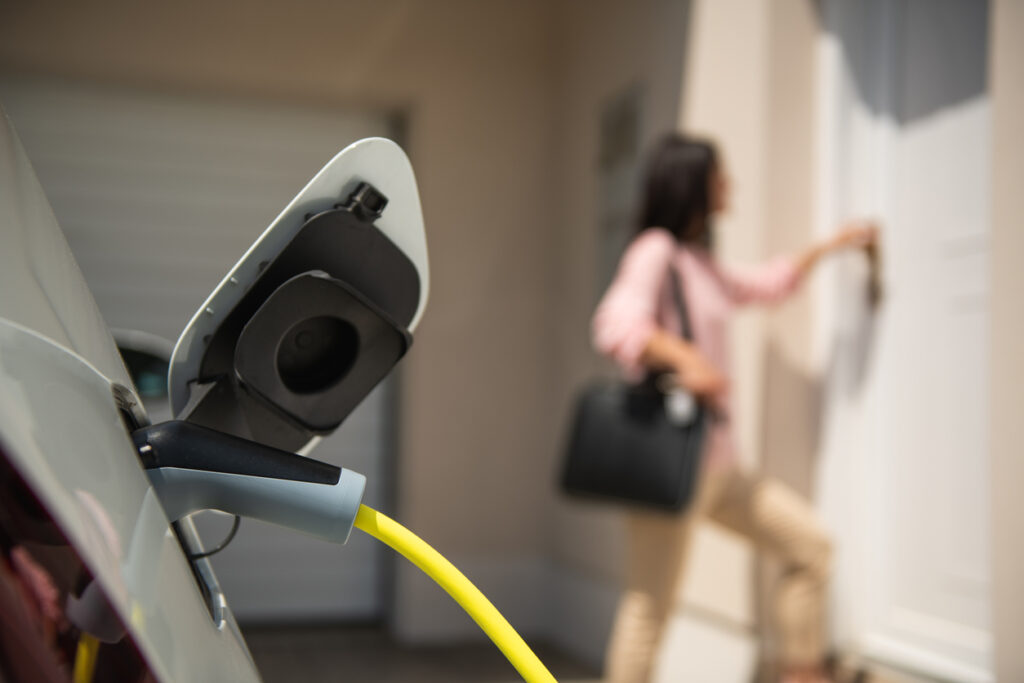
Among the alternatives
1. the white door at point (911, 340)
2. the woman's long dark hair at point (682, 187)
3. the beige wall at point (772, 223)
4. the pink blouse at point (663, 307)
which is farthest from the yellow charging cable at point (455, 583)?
the beige wall at point (772, 223)

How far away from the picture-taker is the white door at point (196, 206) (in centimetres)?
440

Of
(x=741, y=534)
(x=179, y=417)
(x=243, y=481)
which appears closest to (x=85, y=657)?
(x=243, y=481)

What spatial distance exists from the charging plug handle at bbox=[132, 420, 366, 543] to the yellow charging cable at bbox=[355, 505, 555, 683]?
2 cm

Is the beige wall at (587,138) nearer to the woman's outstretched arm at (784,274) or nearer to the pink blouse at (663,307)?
the woman's outstretched arm at (784,274)

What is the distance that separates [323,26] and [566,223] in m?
1.48

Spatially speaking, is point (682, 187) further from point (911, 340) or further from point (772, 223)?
point (911, 340)

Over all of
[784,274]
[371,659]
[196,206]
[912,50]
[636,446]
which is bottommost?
[371,659]

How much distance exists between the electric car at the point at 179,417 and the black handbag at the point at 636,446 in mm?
1485

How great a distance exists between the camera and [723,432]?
242cm

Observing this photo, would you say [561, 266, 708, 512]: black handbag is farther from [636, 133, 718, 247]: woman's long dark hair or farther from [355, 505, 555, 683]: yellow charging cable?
[355, 505, 555, 683]: yellow charging cable

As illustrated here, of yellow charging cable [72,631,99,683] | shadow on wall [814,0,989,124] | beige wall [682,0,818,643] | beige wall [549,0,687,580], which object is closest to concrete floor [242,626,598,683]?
beige wall [549,0,687,580]

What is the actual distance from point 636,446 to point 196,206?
9.76ft

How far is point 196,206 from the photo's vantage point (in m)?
4.54

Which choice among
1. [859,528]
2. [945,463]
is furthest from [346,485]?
Answer: [859,528]
